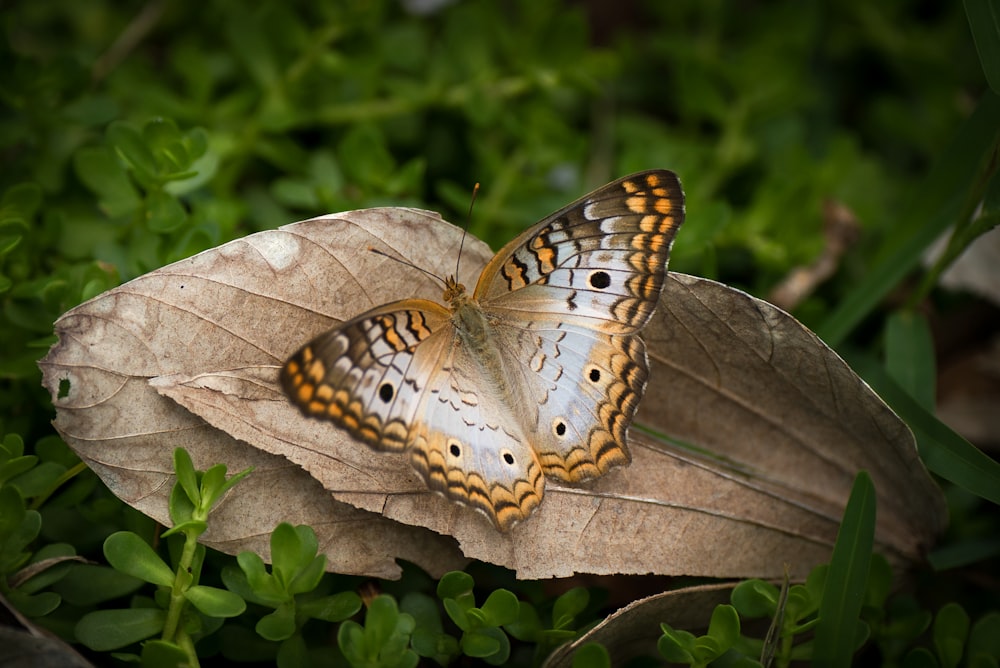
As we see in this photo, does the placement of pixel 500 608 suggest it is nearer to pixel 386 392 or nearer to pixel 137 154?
pixel 386 392

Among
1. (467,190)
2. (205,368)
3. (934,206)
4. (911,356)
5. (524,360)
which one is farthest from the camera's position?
(467,190)

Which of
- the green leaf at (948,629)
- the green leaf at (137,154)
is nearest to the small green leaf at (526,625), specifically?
the green leaf at (948,629)

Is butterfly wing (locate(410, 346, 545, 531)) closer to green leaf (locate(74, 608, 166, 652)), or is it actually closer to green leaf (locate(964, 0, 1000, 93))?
green leaf (locate(74, 608, 166, 652))

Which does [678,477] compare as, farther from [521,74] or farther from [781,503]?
[521,74]

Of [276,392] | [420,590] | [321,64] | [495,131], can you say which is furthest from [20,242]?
[495,131]

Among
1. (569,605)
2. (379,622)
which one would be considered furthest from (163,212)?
(569,605)

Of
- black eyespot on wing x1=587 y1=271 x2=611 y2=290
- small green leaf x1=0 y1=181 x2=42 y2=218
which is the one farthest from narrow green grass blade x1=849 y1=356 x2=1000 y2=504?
small green leaf x1=0 y1=181 x2=42 y2=218

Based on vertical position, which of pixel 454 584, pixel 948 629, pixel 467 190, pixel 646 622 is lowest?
pixel 948 629
